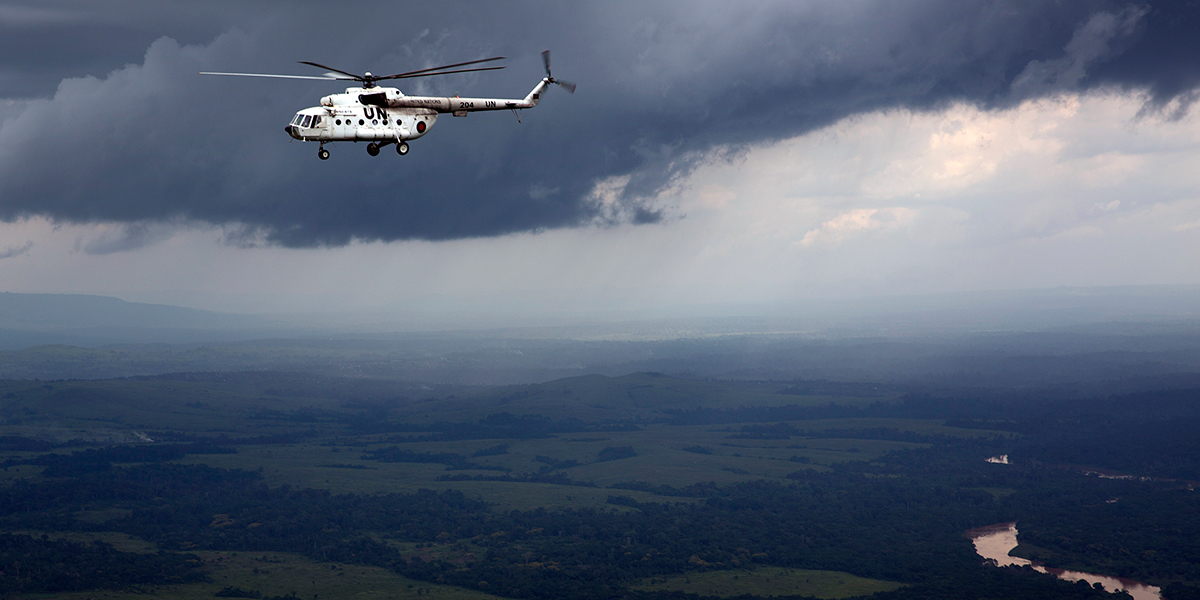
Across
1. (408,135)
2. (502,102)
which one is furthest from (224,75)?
(502,102)

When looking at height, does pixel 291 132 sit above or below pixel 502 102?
below

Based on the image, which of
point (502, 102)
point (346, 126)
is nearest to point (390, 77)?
point (346, 126)

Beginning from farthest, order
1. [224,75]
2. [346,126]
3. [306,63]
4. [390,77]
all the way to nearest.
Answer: [346,126]
[390,77]
[306,63]
[224,75]

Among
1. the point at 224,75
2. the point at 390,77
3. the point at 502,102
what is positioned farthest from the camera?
the point at 502,102

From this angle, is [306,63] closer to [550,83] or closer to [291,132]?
[291,132]

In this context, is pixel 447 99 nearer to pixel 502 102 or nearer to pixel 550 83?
pixel 502 102

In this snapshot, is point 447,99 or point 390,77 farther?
point 447,99

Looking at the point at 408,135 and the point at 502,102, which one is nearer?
the point at 408,135

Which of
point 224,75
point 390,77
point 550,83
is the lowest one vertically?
point 224,75

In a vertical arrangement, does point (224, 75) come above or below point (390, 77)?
below
